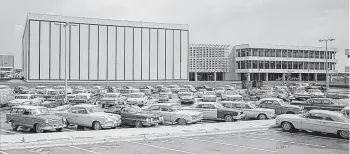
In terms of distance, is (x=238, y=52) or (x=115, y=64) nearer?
(x=115, y=64)

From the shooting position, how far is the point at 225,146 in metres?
16.5

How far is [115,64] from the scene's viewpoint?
257ft

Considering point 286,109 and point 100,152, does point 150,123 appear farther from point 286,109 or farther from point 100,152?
point 286,109

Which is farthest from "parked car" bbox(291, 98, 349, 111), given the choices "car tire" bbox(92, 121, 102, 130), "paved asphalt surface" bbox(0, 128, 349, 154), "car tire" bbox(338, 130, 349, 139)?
"car tire" bbox(92, 121, 102, 130)

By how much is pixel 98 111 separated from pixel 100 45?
56.9 meters

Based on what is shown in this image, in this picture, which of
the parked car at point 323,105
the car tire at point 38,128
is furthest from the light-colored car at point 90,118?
the parked car at point 323,105

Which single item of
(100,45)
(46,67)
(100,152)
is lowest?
(100,152)

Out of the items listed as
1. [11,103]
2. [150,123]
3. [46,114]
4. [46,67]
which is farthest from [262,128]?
[46,67]

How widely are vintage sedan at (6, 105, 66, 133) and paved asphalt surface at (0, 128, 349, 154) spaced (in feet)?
11.0

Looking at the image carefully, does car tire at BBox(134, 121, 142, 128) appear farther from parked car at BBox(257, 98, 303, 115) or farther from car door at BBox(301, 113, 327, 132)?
parked car at BBox(257, 98, 303, 115)

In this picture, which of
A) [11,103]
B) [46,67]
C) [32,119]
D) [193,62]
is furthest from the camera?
[193,62]

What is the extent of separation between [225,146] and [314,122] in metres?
6.00

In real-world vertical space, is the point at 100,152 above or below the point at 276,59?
below

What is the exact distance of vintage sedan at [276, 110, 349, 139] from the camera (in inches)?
740
